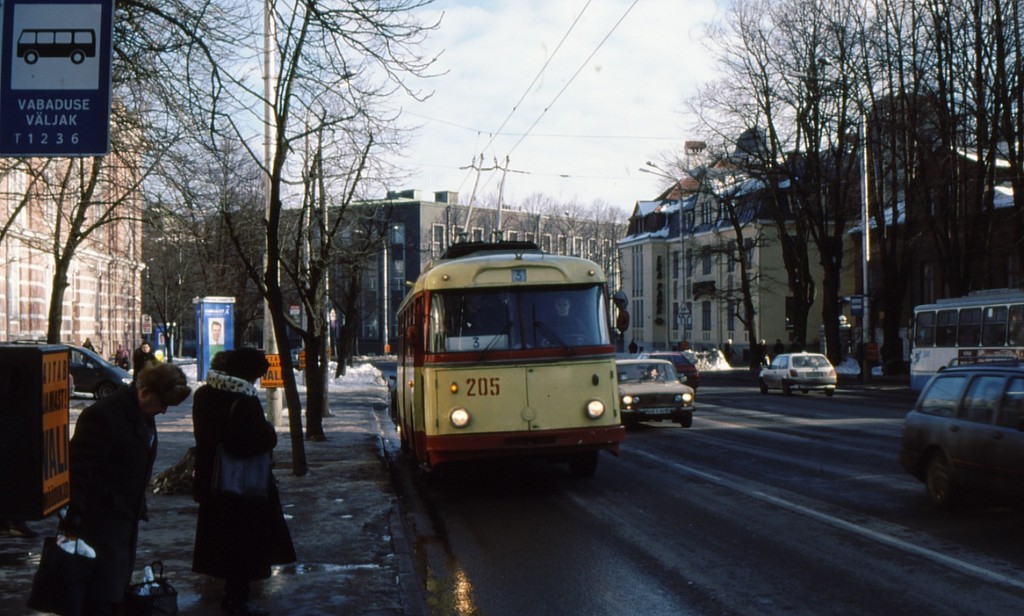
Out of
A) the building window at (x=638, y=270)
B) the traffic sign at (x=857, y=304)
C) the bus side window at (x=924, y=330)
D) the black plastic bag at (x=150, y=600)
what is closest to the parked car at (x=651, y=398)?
the bus side window at (x=924, y=330)

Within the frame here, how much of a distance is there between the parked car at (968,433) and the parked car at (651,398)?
35.8 feet

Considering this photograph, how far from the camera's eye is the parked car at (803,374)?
3722 cm

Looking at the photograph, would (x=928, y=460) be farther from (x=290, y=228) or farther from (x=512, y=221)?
(x=512, y=221)

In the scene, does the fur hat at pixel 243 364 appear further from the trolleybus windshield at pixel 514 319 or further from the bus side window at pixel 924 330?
the bus side window at pixel 924 330

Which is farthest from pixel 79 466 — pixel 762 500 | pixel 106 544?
pixel 762 500

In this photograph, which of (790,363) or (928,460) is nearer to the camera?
(928,460)

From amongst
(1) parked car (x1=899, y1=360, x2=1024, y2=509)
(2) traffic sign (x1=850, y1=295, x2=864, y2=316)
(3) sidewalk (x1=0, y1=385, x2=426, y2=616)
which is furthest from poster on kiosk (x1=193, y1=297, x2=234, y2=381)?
(1) parked car (x1=899, y1=360, x2=1024, y2=509)

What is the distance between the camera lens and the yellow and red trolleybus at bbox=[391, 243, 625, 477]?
1315 centimetres

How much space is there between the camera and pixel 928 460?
11672 millimetres

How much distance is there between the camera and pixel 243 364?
7098mm

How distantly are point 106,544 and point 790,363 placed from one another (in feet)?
113

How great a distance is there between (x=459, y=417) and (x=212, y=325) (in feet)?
81.6

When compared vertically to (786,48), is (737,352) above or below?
below

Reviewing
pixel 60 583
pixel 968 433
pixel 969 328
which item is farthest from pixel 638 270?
pixel 60 583
